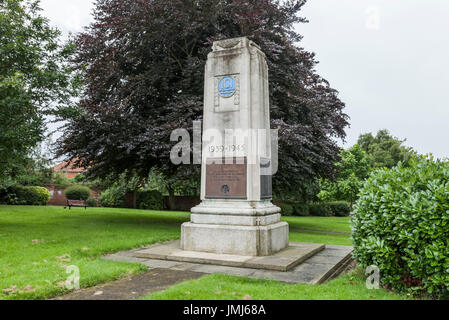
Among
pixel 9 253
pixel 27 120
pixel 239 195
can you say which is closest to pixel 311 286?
pixel 239 195

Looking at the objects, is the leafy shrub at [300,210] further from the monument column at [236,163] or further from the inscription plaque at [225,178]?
the inscription plaque at [225,178]

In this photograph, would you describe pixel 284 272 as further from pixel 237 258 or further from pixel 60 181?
pixel 60 181

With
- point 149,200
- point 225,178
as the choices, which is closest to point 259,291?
point 225,178

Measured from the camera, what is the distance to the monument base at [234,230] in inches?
283

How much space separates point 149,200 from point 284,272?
26576 mm

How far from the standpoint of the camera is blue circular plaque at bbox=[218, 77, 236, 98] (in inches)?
321

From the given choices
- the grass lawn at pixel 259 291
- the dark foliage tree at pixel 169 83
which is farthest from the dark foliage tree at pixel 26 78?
the grass lawn at pixel 259 291

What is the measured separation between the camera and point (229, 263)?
6.52 meters

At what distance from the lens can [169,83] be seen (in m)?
14.4

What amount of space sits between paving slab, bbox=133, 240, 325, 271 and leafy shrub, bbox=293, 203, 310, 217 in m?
25.2

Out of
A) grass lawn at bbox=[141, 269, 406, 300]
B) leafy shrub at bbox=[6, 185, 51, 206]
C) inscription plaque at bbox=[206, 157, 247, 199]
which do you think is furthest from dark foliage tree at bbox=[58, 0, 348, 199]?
leafy shrub at bbox=[6, 185, 51, 206]

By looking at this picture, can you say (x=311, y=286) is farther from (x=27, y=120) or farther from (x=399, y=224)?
(x=27, y=120)

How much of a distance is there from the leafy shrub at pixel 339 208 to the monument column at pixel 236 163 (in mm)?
29357
